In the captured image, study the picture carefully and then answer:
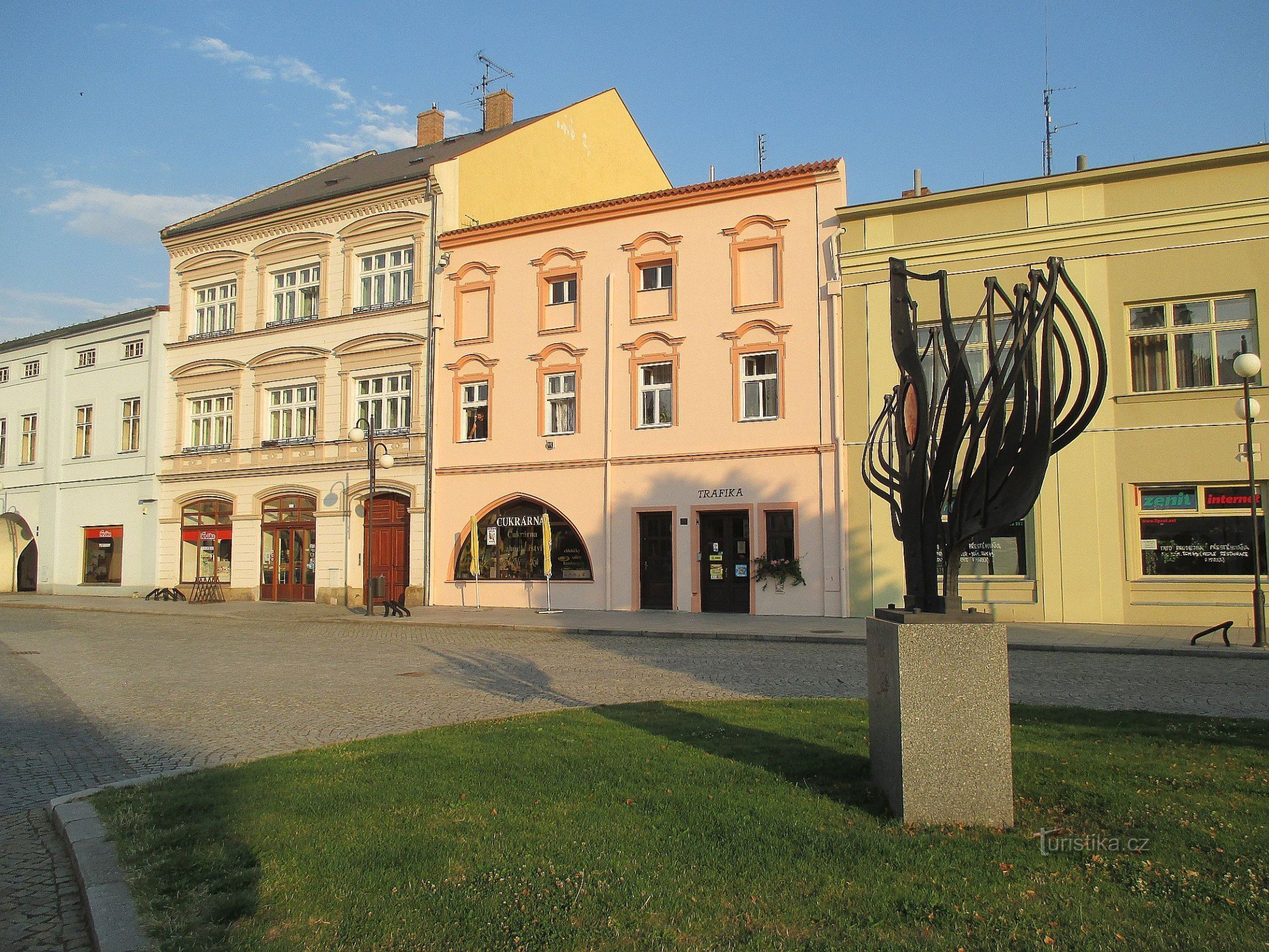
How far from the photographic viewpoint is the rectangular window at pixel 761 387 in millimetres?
23562

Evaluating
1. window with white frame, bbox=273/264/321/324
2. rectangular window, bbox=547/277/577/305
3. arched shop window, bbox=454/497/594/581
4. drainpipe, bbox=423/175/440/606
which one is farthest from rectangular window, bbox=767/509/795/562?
window with white frame, bbox=273/264/321/324

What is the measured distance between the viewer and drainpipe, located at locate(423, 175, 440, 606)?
2767 centimetres

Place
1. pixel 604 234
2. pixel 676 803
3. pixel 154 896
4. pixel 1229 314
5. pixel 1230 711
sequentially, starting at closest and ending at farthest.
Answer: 1. pixel 154 896
2. pixel 676 803
3. pixel 1230 711
4. pixel 1229 314
5. pixel 604 234

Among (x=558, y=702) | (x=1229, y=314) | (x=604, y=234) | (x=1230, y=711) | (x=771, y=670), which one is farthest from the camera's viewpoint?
(x=604, y=234)

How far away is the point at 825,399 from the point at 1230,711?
1414cm

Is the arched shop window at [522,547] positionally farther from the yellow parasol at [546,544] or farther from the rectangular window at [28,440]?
the rectangular window at [28,440]

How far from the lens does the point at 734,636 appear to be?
18.6m

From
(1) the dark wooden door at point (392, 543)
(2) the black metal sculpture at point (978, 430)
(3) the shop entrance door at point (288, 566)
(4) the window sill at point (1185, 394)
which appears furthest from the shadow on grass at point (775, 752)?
(3) the shop entrance door at point (288, 566)

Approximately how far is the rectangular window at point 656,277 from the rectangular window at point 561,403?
123 inches

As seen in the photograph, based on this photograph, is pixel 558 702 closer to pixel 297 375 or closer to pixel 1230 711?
pixel 1230 711

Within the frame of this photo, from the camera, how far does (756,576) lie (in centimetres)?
2314

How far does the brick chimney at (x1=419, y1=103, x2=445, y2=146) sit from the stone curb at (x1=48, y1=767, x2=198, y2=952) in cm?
3448

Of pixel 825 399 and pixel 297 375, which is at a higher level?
pixel 297 375

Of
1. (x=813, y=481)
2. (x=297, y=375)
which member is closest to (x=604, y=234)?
(x=813, y=481)
